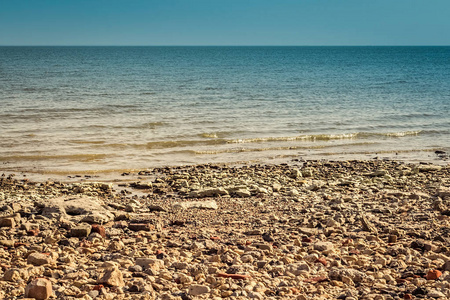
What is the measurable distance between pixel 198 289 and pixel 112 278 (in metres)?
0.99

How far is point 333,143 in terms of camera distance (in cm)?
2061

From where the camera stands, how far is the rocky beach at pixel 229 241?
5.86 m

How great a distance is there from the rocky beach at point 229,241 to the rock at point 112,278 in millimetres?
15

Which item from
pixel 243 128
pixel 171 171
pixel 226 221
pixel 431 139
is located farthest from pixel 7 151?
pixel 431 139

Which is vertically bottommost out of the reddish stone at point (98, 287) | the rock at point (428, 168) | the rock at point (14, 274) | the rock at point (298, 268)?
the rock at point (428, 168)

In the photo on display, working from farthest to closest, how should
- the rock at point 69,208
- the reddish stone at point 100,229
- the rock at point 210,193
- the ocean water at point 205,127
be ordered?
the ocean water at point 205,127 < the rock at point 210,193 < the rock at point 69,208 < the reddish stone at point 100,229

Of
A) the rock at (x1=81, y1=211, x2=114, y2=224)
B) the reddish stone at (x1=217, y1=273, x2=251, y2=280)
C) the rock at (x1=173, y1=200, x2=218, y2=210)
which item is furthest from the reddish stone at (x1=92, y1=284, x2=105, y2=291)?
the rock at (x1=173, y1=200, x2=218, y2=210)

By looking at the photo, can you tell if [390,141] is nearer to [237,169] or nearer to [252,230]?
[237,169]

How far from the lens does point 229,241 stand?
7.84m

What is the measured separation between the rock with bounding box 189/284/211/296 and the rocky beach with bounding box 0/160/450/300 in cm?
3

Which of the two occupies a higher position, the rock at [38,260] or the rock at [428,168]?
the rock at [38,260]

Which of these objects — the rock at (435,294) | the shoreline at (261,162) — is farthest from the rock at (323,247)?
the shoreline at (261,162)

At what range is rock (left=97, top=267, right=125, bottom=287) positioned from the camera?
5782mm

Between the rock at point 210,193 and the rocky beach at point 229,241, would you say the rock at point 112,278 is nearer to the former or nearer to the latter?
the rocky beach at point 229,241
